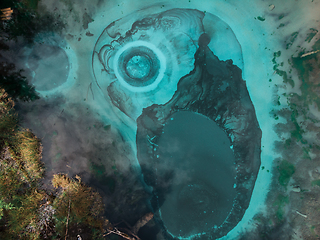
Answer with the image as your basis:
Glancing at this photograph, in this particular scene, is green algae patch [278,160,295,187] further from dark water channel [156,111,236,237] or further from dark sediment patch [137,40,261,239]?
dark water channel [156,111,236,237]

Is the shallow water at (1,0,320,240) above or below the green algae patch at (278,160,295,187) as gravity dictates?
above

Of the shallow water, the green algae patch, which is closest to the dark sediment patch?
the shallow water

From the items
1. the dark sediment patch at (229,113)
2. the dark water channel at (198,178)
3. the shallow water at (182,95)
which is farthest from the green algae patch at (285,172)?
the dark water channel at (198,178)

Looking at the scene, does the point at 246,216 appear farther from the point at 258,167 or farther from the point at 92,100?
the point at 92,100

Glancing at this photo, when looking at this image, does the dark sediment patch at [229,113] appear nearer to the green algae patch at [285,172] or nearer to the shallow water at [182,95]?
the shallow water at [182,95]

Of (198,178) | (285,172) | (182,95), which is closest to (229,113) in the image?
(182,95)

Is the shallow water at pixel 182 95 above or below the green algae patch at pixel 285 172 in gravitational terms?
above

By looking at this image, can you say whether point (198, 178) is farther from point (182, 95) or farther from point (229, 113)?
point (182, 95)
